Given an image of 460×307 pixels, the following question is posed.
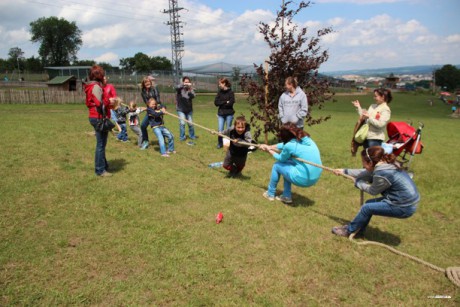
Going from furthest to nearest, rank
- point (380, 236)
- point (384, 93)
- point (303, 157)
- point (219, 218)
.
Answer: point (384, 93) < point (303, 157) < point (219, 218) < point (380, 236)

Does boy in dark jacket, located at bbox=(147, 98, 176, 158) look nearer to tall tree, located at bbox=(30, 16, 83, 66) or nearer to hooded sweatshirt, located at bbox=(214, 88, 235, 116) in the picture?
hooded sweatshirt, located at bbox=(214, 88, 235, 116)

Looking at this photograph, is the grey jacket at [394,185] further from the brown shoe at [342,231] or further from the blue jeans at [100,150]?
the blue jeans at [100,150]

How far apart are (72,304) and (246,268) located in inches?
76.2

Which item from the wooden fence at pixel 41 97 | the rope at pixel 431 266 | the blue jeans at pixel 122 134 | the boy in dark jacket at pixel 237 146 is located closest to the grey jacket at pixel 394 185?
the rope at pixel 431 266

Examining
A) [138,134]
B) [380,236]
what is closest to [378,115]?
[380,236]

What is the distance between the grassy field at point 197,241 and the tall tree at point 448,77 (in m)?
97.2

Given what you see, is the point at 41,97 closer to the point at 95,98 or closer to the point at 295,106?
the point at 95,98

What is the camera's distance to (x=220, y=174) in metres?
8.10

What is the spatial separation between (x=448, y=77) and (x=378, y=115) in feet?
330

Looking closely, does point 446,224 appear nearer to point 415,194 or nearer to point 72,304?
point 415,194

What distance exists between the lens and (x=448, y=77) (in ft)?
296

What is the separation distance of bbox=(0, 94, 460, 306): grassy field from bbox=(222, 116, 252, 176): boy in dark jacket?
0.32 meters

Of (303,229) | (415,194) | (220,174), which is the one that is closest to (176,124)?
(220,174)

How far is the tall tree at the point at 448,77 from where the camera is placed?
88.8 m
